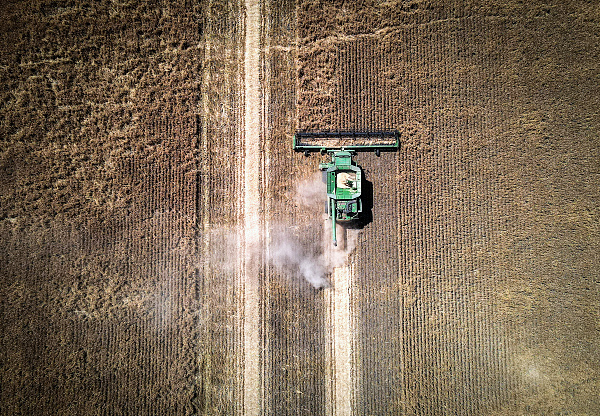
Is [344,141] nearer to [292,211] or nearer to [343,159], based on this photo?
[343,159]

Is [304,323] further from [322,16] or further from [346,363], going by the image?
[322,16]

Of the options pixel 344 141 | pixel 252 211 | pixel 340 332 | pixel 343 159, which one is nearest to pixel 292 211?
pixel 252 211

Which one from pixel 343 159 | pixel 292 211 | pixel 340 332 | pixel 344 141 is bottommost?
pixel 340 332

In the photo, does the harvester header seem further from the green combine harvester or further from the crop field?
the crop field

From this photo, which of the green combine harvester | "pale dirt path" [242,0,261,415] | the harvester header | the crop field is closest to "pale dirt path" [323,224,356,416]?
the crop field

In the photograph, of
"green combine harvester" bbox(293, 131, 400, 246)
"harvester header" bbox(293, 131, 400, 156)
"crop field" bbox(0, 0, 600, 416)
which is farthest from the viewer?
"harvester header" bbox(293, 131, 400, 156)
